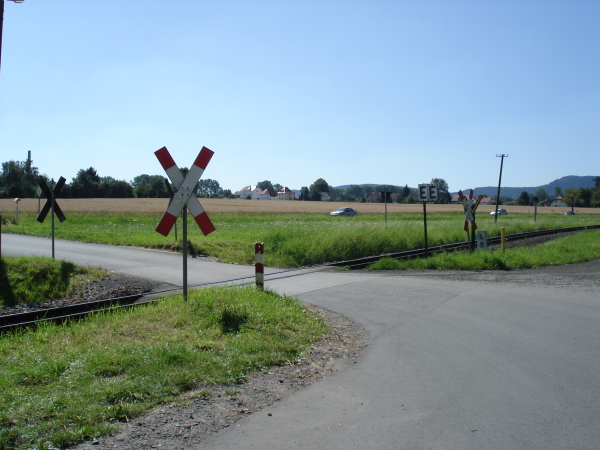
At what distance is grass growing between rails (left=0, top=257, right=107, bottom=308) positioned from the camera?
1211 cm

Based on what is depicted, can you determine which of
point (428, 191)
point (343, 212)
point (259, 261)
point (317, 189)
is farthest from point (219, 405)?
point (317, 189)

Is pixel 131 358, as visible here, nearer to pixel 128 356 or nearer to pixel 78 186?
pixel 128 356

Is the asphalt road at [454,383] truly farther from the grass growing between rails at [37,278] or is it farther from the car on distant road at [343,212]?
the car on distant road at [343,212]

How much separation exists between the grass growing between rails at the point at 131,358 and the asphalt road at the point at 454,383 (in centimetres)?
95

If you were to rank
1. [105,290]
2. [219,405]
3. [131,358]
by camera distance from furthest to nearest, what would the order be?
[105,290] → [131,358] → [219,405]

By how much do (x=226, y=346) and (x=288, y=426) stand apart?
2.24 m

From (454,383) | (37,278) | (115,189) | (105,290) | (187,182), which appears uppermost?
(115,189)

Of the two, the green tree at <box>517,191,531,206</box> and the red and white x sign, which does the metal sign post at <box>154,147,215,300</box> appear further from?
the green tree at <box>517,191,531,206</box>

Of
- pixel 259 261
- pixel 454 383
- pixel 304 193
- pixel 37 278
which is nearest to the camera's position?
pixel 454 383

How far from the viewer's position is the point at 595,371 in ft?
19.7

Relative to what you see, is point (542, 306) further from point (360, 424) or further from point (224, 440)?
point (224, 440)

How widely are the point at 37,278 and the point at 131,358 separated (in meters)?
8.55

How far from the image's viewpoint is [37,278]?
12914 millimetres

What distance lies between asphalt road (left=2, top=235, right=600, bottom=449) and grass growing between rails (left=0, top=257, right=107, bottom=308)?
19.2ft
